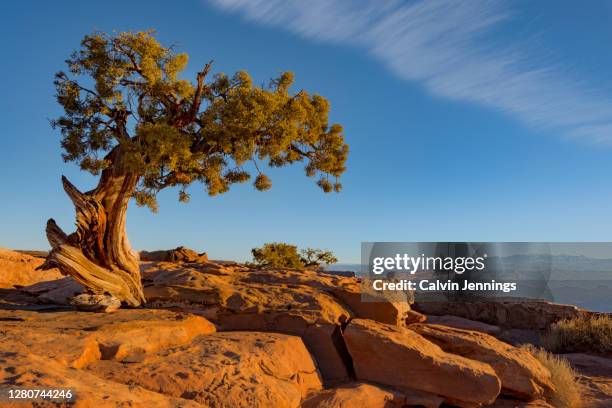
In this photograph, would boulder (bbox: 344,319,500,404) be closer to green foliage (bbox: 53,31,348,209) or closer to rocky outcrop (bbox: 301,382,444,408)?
rocky outcrop (bbox: 301,382,444,408)

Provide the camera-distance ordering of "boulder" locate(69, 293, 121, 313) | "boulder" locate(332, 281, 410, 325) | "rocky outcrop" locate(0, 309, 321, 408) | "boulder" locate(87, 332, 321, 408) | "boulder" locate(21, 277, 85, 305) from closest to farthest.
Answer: "rocky outcrop" locate(0, 309, 321, 408) → "boulder" locate(87, 332, 321, 408) → "boulder" locate(69, 293, 121, 313) → "boulder" locate(332, 281, 410, 325) → "boulder" locate(21, 277, 85, 305)

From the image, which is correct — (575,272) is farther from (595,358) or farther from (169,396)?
(169,396)

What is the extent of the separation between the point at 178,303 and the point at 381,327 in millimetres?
4853

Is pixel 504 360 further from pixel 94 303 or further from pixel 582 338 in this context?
pixel 94 303

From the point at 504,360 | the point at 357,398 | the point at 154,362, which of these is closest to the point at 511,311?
the point at 504,360

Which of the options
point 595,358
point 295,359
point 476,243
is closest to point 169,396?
point 295,359

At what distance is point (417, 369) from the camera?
9.40 metres

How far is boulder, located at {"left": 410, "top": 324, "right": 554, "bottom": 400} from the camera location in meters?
10.4

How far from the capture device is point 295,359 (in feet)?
28.9

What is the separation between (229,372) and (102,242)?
241 inches

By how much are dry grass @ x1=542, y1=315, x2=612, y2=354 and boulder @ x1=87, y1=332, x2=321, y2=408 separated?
12629mm

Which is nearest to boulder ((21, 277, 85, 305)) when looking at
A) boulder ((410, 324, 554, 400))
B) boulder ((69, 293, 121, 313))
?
boulder ((69, 293, 121, 313))

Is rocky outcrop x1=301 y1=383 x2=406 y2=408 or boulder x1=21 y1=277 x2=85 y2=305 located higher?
boulder x1=21 y1=277 x2=85 y2=305

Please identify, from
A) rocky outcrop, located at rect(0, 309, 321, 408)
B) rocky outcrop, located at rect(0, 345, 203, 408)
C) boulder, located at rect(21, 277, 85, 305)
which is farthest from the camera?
boulder, located at rect(21, 277, 85, 305)
